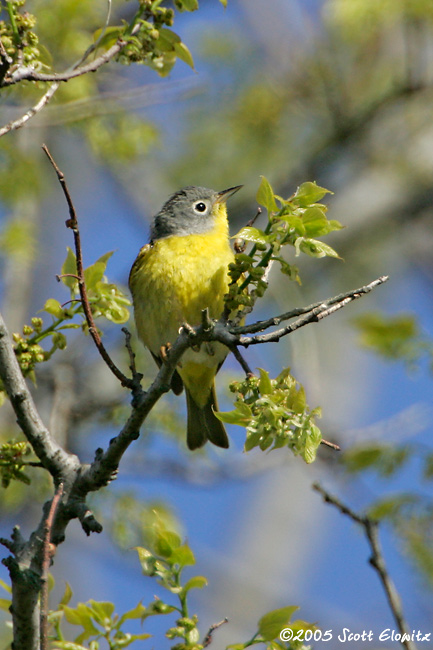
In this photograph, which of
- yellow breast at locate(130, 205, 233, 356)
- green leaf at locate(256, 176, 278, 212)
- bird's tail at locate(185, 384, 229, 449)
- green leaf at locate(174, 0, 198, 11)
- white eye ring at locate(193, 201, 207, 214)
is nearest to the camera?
green leaf at locate(256, 176, 278, 212)

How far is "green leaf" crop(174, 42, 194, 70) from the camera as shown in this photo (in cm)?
303

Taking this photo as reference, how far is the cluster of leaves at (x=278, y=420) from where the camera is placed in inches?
90.8

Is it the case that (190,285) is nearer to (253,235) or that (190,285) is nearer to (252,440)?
(253,235)

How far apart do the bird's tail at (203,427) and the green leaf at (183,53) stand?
247 cm

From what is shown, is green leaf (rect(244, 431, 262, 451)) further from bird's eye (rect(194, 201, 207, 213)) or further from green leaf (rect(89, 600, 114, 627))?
bird's eye (rect(194, 201, 207, 213))

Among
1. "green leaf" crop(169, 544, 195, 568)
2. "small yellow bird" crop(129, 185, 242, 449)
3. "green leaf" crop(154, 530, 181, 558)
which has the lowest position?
"green leaf" crop(169, 544, 195, 568)

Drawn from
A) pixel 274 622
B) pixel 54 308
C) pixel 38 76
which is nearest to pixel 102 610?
pixel 274 622

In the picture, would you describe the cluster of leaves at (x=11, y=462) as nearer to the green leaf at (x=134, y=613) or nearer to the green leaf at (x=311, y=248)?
the green leaf at (x=134, y=613)

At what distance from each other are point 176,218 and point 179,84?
95 cm

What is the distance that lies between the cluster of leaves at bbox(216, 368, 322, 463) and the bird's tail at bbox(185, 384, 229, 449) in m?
2.51

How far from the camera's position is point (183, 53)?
3051mm

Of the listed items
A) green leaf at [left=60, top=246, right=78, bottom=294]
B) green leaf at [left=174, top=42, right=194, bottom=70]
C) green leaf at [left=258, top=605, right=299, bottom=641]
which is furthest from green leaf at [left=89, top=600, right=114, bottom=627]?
green leaf at [left=174, top=42, right=194, bottom=70]

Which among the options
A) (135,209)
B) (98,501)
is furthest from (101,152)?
(135,209)

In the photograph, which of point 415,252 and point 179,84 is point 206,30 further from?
point 415,252
